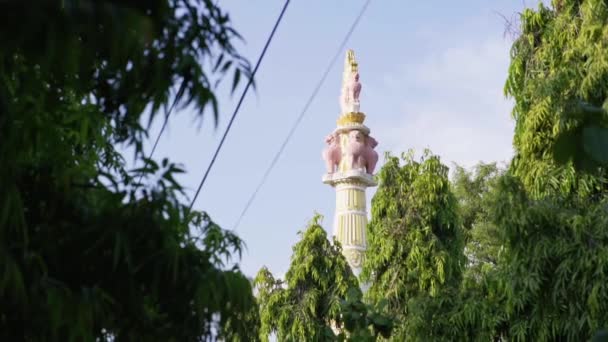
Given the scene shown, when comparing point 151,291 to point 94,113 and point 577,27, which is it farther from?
point 577,27

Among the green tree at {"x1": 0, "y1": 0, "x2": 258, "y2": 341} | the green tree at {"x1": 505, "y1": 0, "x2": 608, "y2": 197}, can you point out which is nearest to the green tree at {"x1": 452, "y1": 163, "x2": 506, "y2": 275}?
the green tree at {"x1": 505, "y1": 0, "x2": 608, "y2": 197}

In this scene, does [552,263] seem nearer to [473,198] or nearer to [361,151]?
[361,151]

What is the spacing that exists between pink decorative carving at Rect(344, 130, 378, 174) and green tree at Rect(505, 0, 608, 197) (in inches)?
390

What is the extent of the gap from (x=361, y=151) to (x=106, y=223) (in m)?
15.6

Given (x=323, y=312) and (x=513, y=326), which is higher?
(x=323, y=312)

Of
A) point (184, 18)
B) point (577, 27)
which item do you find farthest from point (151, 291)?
point (577, 27)

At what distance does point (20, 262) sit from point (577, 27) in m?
6.47

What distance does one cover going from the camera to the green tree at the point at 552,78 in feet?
27.0

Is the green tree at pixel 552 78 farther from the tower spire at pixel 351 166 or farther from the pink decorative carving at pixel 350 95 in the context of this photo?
the pink decorative carving at pixel 350 95

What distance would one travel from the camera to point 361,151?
19.0 metres

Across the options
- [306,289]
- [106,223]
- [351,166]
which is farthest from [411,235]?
[106,223]

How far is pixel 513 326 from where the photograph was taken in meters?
8.16

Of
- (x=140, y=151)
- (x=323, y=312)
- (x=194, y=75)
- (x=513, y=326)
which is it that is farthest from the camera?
(x=323, y=312)

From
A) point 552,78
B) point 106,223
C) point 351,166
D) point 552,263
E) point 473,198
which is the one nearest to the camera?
point 106,223
